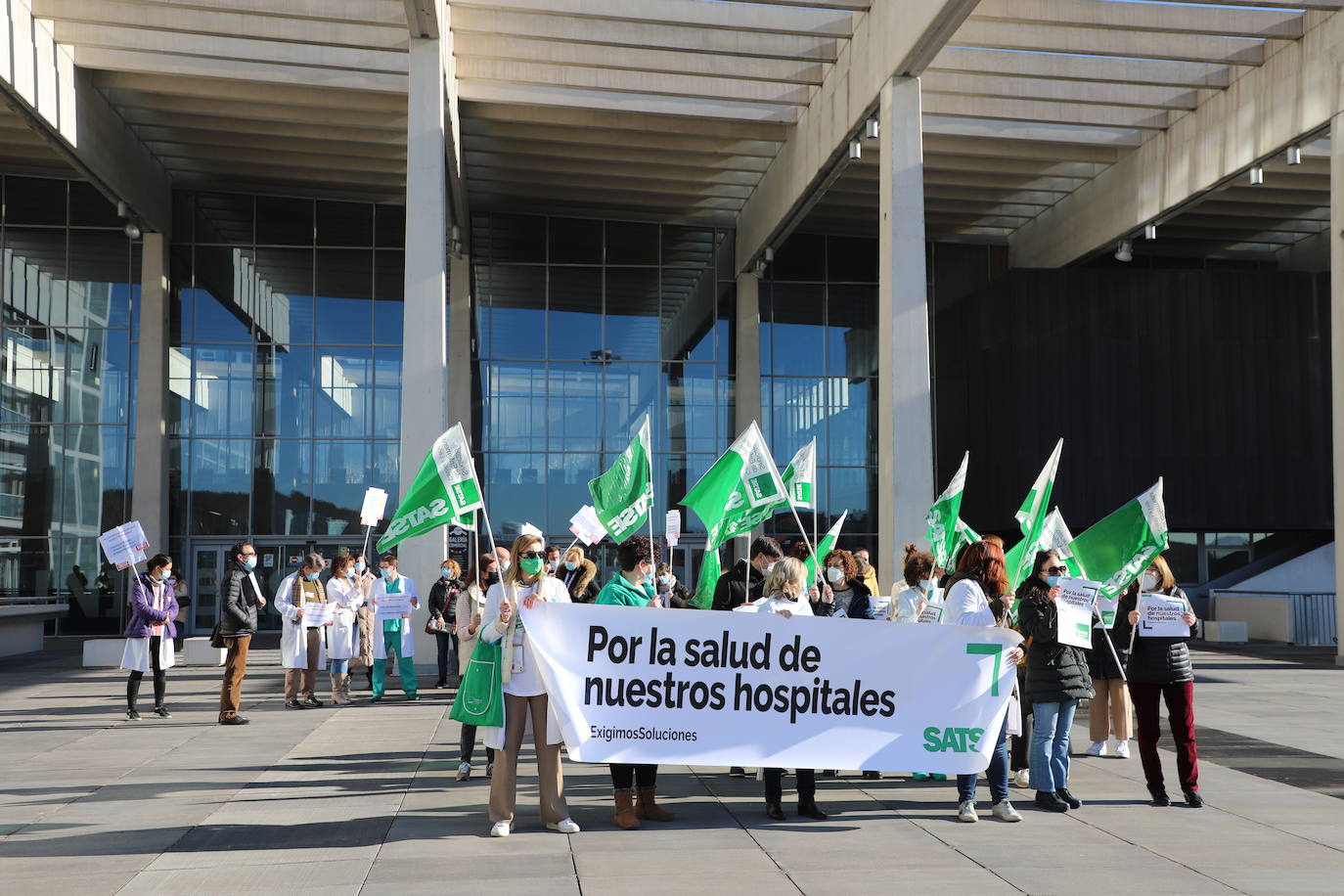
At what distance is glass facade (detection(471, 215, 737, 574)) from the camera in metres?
31.9

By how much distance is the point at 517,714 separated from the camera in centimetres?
786

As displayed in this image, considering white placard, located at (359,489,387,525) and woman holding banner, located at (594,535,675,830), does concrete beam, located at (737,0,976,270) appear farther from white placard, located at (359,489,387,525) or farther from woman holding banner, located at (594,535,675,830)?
woman holding banner, located at (594,535,675,830)

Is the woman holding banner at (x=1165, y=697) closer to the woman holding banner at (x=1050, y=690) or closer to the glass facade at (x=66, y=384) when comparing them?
the woman holding banner at (x=1050, y=690)

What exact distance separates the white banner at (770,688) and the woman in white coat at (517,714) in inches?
4.6

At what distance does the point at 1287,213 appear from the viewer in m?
31.1

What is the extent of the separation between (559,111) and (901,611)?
17.5 m

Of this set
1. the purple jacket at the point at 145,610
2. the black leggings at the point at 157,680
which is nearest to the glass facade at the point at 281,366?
the black leggings at the point at 157,680

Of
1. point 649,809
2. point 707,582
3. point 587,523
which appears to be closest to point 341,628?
point 587,523

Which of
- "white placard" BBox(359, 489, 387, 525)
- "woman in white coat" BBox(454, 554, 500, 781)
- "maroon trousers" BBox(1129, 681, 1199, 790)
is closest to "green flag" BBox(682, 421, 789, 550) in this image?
"woman in white coat" BBox(454, 554, 500, 781)

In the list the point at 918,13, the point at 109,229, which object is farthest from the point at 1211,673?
the point at 109,229

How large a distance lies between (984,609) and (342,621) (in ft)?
31.5

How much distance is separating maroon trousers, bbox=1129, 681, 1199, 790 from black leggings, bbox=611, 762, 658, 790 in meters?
3.35

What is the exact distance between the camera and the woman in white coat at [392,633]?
1569cm

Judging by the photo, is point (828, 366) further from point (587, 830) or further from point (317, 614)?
point (587, 830)
